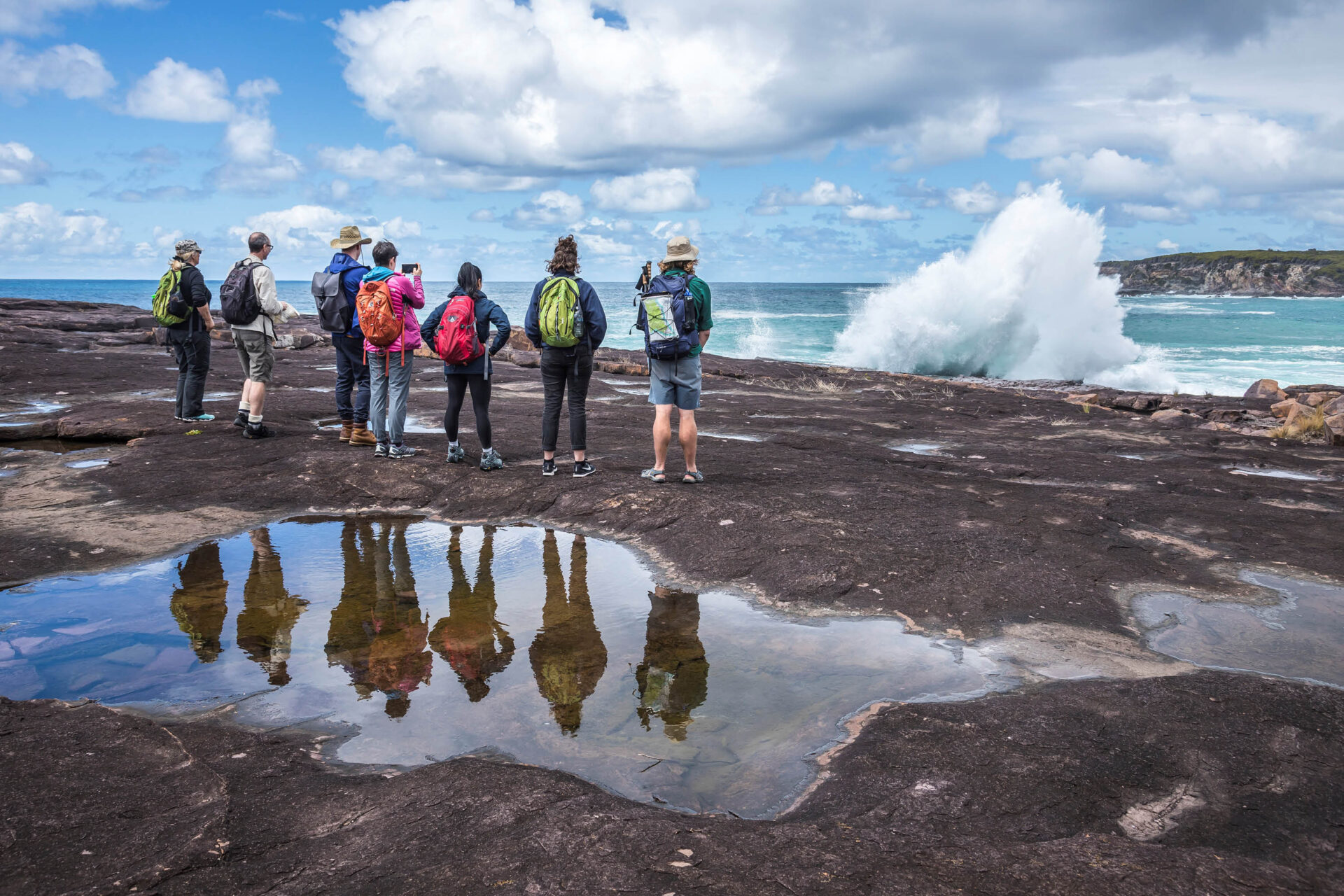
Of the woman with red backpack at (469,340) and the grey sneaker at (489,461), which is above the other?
the woman with red backpack at (469,340)

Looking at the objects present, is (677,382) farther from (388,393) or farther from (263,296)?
(263,296)

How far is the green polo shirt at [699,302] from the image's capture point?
7.07m

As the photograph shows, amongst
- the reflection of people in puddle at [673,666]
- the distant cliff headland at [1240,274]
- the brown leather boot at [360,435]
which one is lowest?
the reflection of people in puddle at [673,666]

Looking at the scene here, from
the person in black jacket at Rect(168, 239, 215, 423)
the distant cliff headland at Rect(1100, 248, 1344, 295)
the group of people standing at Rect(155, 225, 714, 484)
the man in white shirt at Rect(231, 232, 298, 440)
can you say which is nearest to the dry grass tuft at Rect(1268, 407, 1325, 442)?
the group of people standing at Rect(155, 225, 714, 484)

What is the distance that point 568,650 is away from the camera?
451 cm

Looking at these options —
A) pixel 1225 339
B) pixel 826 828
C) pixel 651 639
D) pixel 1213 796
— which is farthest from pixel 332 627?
pixel 1225 339

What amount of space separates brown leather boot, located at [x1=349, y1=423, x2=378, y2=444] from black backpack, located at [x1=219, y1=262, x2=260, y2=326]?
1.47 meters

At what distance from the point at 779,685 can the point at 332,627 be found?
8.08 feet

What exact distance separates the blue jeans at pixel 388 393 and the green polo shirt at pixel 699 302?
9.27ft

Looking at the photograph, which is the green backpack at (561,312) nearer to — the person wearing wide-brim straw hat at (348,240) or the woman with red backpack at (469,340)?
the woman with red backpack at (469,340)

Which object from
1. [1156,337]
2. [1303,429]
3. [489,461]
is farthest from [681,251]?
[1156,337]

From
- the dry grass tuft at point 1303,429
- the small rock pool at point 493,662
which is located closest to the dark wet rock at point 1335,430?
the dry grass tuft at point 1303,429

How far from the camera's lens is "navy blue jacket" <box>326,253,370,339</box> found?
8.45 metres

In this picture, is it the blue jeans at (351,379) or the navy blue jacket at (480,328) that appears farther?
the blue jeans at (351,379)
